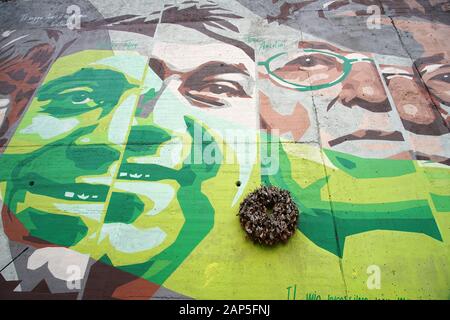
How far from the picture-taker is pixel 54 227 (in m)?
7.33

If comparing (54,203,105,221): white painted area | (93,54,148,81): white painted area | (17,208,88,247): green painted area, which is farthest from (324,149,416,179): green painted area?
(93,54,148,81): white painted area

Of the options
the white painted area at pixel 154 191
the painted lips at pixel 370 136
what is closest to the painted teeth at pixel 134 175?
the white painted area at pixel 154 191

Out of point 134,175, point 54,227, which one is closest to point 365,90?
point 134,175

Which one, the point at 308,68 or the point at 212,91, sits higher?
the point at 308,68

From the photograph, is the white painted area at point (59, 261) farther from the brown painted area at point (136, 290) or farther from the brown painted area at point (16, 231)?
the brown painted area at point (136, 290)

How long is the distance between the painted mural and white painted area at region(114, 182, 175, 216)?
33 mm

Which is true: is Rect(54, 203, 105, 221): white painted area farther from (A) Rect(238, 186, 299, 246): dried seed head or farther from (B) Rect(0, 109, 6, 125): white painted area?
(B) Rect(0, 109, 6, 125): white painted area

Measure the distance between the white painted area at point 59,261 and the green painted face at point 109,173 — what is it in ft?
0.59

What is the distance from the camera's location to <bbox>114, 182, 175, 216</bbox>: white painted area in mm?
7516

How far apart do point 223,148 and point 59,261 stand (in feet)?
14.3

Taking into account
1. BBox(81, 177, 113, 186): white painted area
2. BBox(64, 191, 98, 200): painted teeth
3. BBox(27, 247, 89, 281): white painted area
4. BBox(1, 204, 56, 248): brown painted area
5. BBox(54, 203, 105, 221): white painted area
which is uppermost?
BBox(81, 177, 113, 186): white painted area

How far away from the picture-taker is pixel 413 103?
8.98 m

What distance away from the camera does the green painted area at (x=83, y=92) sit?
31.3 feet

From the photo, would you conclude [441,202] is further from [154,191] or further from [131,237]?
[131,237]
